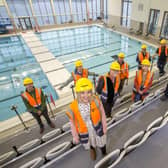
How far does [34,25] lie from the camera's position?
38.7 feet

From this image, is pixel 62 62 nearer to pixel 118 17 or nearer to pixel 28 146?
pixel 28 146

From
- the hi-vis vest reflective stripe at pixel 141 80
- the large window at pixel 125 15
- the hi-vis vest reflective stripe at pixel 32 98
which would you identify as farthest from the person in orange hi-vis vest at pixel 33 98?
the large window at pixel 125 15

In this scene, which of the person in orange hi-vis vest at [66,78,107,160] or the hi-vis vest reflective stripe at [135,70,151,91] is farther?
the hi-vis vest reflective stripe at [135,70,151,91]

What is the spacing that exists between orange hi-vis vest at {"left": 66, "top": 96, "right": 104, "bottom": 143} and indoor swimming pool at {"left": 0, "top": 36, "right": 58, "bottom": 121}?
2.50m

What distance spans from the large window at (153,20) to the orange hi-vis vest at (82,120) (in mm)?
8997

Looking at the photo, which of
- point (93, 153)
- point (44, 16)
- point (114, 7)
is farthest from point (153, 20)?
point (44, 16)

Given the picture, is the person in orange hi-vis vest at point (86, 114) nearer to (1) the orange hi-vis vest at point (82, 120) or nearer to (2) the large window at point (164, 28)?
(1) the orange hi-vis vest at point (82, 120)

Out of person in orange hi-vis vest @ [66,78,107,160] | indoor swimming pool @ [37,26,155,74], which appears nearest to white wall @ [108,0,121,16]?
indoor swimming pool @ [37,26,155,74]

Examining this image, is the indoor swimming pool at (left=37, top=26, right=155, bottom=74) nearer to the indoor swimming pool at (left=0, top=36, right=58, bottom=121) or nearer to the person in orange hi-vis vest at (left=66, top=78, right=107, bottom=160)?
the indoor swimming pool at (left=0, top=36, right=58, bottom=121)

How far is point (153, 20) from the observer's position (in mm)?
8164

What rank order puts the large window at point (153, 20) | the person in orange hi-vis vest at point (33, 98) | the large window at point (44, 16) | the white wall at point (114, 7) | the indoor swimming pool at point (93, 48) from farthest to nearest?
the large window at point (44, 16)
the white wall at point (114, 7)
the large window at point (153, 20)
the indoor swimming pool at point (93, 48)
the person in orange hi-vis vest at point (33, 98)

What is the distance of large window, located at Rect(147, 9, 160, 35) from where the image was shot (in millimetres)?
7791

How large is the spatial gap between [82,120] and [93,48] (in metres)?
7.05

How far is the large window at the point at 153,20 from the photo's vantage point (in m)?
7.79
